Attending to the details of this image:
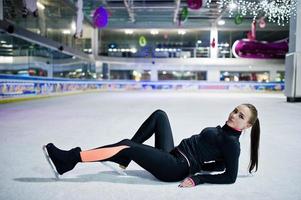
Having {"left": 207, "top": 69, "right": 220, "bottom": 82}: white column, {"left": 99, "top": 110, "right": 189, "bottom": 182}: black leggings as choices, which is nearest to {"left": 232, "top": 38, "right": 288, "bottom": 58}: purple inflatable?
{"left": 207, "top": 69, "right": 220, "bottom": 82}: white column

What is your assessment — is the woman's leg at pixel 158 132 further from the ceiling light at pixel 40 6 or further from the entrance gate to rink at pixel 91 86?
the ceiling light at pixel 40 6

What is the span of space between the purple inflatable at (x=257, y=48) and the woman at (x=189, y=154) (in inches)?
830

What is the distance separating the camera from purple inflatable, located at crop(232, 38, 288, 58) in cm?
2239

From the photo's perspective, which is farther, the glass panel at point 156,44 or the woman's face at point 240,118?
the glass panel at point 156,44

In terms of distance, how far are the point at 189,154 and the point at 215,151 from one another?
0.61 ft

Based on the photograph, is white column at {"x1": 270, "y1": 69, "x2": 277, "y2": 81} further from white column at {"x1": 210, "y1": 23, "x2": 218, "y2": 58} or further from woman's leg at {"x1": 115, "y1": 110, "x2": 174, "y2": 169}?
woman's leg at {"x1": 115, "y1": 110, "x2": 174, "y2": 169}

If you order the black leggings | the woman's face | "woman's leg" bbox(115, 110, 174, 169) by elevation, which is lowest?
the black leggings

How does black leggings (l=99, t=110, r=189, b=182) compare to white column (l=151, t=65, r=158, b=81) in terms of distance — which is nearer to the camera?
black leggings (l=99, t=110, r=189, b=182)

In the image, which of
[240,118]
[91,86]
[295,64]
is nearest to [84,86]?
[91,86]

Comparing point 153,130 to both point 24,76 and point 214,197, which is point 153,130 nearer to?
point 214,197

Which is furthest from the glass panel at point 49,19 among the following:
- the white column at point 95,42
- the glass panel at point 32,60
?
the white column at point 95,42

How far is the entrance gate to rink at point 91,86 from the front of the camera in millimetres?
11202

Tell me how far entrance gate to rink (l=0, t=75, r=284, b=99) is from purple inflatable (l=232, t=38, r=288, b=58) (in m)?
2.25

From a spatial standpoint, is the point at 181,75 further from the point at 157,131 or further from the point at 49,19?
the point at 157,131
